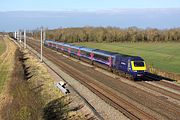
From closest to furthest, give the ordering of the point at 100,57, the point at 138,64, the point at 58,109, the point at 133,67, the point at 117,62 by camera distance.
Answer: the point at 58,109
the point at 133,67
the point at 138,64
the point at 117,62
the point at 100,57

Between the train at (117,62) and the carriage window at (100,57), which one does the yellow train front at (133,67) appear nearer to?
the train at (117,62)

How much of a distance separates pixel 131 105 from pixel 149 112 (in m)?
2.37

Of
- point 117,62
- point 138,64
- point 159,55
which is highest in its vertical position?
point 138,64

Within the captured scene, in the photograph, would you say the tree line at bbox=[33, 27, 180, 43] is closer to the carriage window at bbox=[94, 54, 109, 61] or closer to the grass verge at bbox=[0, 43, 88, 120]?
the carriage window at bbox=[94, 54, 109, 61]

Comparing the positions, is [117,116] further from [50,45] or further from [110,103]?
[50,45]

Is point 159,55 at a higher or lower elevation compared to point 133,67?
lower

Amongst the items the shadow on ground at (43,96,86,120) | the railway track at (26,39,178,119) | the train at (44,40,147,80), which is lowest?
the shadow on ground at (43,96,86,120)

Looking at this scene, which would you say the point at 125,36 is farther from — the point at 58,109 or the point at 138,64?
the point at 58,109

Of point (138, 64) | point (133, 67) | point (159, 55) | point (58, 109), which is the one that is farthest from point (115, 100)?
point (159, 55)

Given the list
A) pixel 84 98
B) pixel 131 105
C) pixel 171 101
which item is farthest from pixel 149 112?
pixel 84 98

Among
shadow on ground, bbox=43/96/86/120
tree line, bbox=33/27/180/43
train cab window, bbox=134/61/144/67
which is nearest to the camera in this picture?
shadow on ground, bbox=43/96/86/120

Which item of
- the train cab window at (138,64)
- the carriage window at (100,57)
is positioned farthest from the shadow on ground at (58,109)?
the carriage window at (100,57)

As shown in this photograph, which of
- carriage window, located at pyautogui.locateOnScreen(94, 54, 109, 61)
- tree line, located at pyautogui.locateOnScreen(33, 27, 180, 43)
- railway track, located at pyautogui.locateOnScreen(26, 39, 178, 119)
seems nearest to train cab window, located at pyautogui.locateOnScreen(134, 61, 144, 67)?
railway track, located at pyautogui.locateOnScreen(26, 39, 178, 119)

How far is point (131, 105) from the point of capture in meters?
26.7
